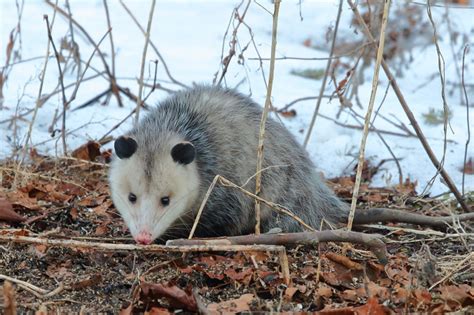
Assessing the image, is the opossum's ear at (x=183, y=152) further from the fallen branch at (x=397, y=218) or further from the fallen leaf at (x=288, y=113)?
the fallen leaf at (x=288, y=113)

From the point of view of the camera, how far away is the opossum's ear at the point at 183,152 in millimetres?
2664

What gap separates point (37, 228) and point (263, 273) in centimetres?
95

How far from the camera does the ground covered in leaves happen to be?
6.86 feet

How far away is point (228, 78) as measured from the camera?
5070 mm

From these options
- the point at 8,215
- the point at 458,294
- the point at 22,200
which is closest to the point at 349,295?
the point at 458,294

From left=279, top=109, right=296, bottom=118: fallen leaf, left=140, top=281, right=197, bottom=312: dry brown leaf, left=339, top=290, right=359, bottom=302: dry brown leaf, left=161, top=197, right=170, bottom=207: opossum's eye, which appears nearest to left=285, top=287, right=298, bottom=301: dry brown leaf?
left=339, top=290, right=359, bottom=302: dry brown leaf

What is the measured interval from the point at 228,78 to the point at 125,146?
2.47m

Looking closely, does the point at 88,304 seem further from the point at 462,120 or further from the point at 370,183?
the point at 462,120

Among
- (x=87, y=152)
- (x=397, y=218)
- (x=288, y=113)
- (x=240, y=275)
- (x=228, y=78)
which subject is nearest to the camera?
(x=240, y=275)

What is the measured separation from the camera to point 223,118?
299cm

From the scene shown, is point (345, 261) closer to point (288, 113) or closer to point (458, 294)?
point (458, 294)

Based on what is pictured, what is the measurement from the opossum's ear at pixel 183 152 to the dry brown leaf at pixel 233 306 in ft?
2.22

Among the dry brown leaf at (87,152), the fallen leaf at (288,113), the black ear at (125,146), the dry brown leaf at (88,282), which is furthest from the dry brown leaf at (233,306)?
the fallen leaf at (288,113)

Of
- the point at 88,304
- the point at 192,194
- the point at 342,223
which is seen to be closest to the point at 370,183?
the point at 342,223
